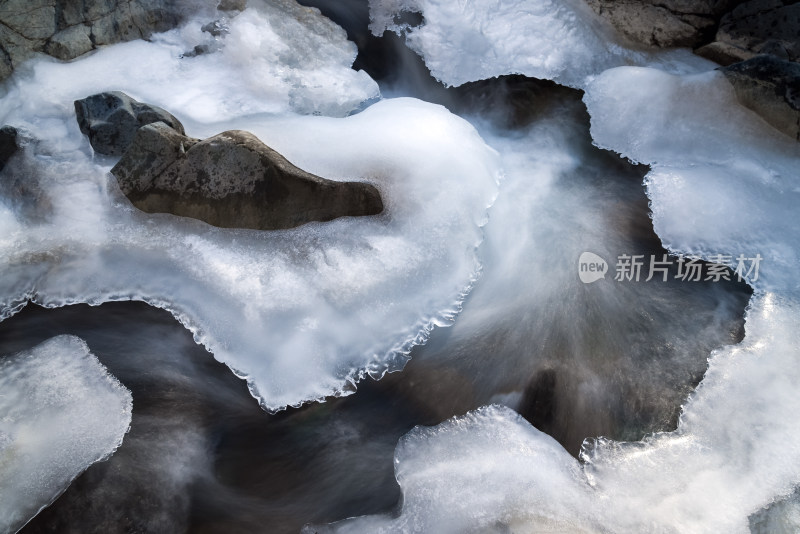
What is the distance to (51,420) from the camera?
2.60m

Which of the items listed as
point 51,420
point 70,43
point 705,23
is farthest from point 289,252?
point 705,23

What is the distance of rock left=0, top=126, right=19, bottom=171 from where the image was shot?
3.65m

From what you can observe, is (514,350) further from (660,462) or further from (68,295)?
(68,295)

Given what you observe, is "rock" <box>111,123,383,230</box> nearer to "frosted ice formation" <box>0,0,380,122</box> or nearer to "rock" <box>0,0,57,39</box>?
"frosted ice formation" <box>0,0,380,122</box>

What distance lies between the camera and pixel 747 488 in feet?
8.47

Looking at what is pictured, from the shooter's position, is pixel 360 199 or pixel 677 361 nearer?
pixel 677 361

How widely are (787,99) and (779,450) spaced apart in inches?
101

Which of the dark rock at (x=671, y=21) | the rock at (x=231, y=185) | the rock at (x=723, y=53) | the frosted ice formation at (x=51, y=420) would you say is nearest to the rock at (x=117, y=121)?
the rock at (x=231, y=185)

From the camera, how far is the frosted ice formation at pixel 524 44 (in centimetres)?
473

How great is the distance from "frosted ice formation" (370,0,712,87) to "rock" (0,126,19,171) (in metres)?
2.89

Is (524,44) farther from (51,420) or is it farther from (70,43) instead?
(51,420)

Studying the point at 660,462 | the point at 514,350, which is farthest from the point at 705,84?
the point at 660,462

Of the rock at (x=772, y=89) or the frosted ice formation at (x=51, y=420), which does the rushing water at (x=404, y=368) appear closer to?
the frosted ice formation at (x=51, y=420)

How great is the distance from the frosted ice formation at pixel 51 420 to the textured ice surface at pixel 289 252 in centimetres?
41
